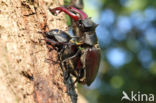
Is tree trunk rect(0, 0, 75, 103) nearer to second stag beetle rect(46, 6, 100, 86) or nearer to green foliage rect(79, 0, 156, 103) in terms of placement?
second stag beetle rect(46, 6, 100, 86)

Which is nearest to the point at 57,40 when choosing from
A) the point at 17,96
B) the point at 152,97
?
the point at 17,96

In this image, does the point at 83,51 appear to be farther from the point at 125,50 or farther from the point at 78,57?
the point at 125,50

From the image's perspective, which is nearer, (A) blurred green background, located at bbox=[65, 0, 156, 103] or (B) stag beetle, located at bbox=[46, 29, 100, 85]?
(B) stag beetle, located at bbox=[46, 29, 100, 85]

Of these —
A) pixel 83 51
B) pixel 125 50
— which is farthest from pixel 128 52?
pixel 83 51

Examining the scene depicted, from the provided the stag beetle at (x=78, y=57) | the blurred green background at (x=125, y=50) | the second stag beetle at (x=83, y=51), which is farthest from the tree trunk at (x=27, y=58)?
the blurred green background at (x=125, y=50)

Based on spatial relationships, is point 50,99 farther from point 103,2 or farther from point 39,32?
point 103,2

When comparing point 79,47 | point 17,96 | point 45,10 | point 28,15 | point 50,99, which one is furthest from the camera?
point 79,47

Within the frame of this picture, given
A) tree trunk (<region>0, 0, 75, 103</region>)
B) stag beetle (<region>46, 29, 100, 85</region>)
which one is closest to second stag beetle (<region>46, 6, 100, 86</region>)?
stag beetle (<region>46, 29, 100, 85</region>)
